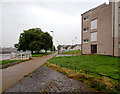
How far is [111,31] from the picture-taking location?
12.7 metres

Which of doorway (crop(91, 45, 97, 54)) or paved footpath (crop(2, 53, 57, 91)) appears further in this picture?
doorway (crop(91, 45, 97, 54))

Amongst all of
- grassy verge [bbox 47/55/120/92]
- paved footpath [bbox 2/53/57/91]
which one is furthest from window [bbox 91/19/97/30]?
paved footpath [bbox 2/53/57/91]

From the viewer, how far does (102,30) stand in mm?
14203

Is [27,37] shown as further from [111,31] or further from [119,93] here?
[119,93]

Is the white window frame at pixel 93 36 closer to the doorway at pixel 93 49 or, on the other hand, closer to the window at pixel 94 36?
the window at pixel 94 36

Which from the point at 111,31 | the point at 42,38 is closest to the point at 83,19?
the point at 111,31

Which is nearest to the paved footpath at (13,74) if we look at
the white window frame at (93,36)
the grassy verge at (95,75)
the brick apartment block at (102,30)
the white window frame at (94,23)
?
the grassy verge at (95,75)

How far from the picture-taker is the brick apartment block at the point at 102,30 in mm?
12173

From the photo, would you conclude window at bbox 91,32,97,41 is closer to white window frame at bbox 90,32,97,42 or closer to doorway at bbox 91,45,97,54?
white window frame at bbox 90,32,97,42

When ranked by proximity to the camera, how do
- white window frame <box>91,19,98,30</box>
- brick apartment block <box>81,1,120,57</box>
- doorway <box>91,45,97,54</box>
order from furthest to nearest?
1. doorway <box>91,45,97,54</box>
2. white window frame <box>91,19,98,30</box>
3. brick apartment block <box>81,1,120,57</box>

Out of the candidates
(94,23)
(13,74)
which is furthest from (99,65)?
(94,23)

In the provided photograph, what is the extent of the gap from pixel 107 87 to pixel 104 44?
13135 mm

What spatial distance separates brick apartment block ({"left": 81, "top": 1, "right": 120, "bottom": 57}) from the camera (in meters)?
12.2

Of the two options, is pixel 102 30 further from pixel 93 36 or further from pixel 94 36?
pixel 93 36
